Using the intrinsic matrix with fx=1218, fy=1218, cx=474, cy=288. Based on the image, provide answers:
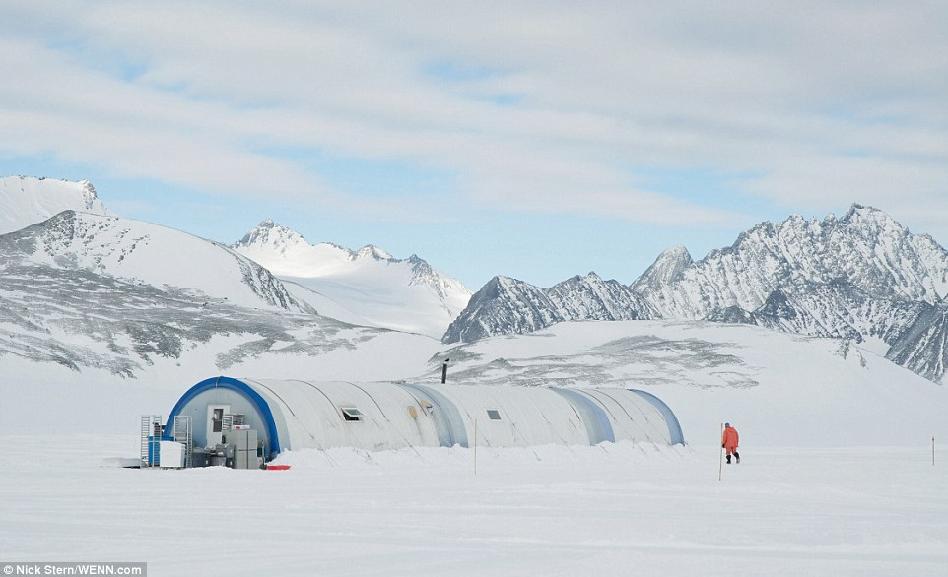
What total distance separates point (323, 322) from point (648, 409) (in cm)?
9867

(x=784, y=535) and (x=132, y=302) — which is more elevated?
(x=132, y=302)

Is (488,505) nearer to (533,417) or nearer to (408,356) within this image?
(533,417)

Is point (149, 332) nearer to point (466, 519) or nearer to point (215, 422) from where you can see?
point (215, 422)

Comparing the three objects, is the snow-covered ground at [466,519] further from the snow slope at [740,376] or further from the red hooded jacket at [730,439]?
the snow slope at [740,376]

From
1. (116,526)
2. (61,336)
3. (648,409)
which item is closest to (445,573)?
(116,526)

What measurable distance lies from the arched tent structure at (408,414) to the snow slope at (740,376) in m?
25.0

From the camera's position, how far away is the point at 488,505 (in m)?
27.0

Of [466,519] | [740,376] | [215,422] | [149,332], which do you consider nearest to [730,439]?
[215,422]

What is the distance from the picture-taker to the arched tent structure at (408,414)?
4025 cm

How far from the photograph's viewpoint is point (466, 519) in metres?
24.1

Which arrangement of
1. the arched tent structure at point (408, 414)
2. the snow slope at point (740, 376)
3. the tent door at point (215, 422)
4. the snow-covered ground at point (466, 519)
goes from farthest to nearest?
the snow slope at point (740, 376)
the tent door at point (215, 422)
the arched tent structure at point (408, 414)
the snow-covered ground at point (466, 519)

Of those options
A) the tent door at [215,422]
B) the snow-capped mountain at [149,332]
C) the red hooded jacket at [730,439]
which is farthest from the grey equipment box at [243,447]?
the snow-capped mountain at [149,332]

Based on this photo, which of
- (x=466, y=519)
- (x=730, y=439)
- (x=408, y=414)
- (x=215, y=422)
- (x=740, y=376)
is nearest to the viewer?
(x=466, y=519)

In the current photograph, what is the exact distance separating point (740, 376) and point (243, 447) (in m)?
82.7
